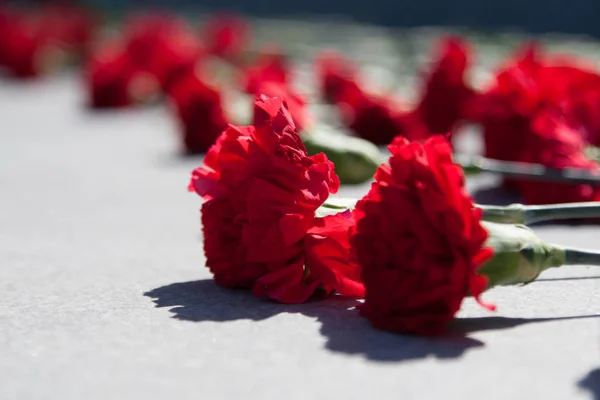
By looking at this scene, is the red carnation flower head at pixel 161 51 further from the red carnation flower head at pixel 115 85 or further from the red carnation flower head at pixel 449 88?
the red carnation flower head at pixel 449 88

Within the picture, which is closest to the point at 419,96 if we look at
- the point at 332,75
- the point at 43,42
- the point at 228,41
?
the point at 332,75

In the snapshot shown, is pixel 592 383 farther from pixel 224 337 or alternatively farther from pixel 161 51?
pixel 161 51

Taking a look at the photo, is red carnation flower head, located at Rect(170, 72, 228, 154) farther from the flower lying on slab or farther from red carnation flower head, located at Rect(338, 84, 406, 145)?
the flower lying on slab

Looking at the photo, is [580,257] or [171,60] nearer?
[580,257]

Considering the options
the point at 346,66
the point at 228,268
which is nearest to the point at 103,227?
the point at 228,268

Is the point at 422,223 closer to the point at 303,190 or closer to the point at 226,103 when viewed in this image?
the point at 303,190

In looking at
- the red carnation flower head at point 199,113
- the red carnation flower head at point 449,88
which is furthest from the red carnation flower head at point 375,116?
the red carnation flower head at point 199,113

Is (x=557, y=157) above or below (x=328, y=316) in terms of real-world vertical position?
above
